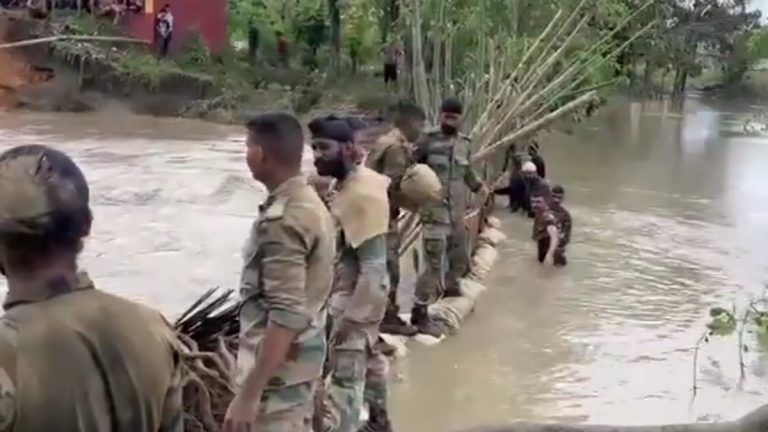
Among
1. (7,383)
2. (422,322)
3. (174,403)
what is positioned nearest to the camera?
(7,383)

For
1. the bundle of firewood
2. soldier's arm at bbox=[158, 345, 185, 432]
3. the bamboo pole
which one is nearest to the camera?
soldier's arm at bbox=[158, 345, 185, 432]

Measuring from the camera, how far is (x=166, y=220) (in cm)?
1414

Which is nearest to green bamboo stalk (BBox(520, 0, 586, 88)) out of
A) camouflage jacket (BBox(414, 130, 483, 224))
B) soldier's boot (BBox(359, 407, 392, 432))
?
camouflage jacket (BBox(414, 130, 483, 224))

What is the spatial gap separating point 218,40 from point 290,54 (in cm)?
332

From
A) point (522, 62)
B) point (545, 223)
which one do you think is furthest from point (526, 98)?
point (545, 223)

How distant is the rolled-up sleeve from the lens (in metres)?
3.52

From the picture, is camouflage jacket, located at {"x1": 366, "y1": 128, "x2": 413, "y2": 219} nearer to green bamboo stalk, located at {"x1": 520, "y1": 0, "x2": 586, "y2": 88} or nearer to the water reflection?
the water reflection

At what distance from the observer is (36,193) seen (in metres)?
2.06

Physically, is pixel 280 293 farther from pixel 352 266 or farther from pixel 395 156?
pixel 395 156

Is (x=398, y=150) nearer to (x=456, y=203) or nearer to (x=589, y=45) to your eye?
(x=456, y=203)

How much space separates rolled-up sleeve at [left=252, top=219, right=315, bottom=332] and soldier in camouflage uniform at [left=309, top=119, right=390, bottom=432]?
50.7 inches

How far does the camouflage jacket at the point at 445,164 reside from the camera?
828 cm

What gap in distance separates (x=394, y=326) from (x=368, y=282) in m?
2.99

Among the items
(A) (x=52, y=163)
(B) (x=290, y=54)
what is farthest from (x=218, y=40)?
(A) (x=52, y=163)
